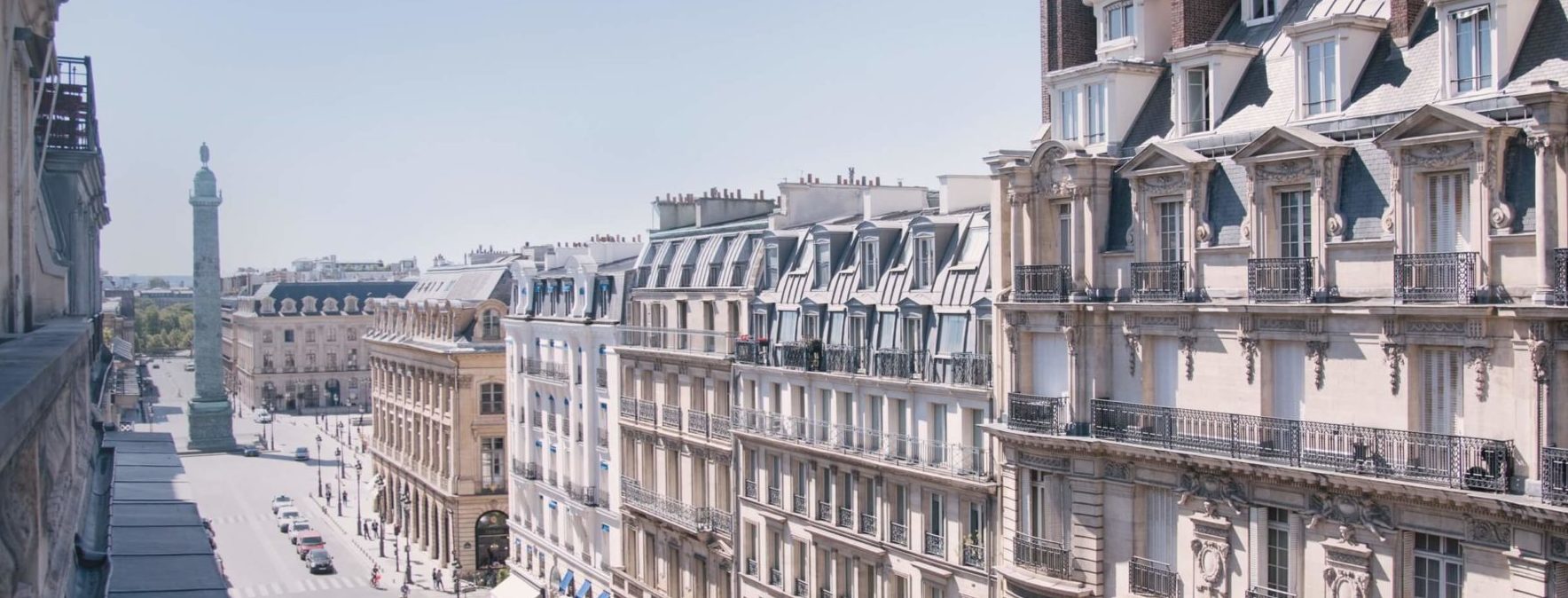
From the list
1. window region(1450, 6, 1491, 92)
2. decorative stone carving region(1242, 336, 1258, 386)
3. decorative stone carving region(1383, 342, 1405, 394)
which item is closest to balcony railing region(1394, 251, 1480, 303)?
decorative stone carving region(1383, 342, 1405, 394)

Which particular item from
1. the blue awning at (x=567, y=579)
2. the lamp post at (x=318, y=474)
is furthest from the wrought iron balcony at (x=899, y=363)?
the lamp post at (x=318, y=474)

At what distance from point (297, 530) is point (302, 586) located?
13081mm

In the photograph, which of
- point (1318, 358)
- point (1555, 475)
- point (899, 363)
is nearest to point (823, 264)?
point (899, 363)

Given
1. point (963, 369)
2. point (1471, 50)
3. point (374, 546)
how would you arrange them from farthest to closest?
point (374, 546), point (963, 369), point (1471, 50)

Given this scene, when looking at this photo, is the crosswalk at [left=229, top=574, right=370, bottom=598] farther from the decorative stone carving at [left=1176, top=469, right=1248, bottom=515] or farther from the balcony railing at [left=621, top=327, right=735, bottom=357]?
the decorative stone carving at [left=1176, top=469, right=1248, bottom=515]

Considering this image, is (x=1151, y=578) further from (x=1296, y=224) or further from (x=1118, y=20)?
(x=1118, y=20)

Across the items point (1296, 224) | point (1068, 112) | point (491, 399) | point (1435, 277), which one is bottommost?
point (491, 399)

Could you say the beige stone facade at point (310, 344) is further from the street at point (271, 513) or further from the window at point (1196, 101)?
the window at point (1196, 101)

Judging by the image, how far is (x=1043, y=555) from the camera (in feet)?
98.5

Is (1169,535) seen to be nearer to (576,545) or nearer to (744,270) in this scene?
(744,270)

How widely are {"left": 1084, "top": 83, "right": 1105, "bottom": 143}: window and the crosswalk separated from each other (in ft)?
176

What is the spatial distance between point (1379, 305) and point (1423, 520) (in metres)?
3.60

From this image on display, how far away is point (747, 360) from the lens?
45.1m

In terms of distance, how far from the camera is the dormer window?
31.2 metres
